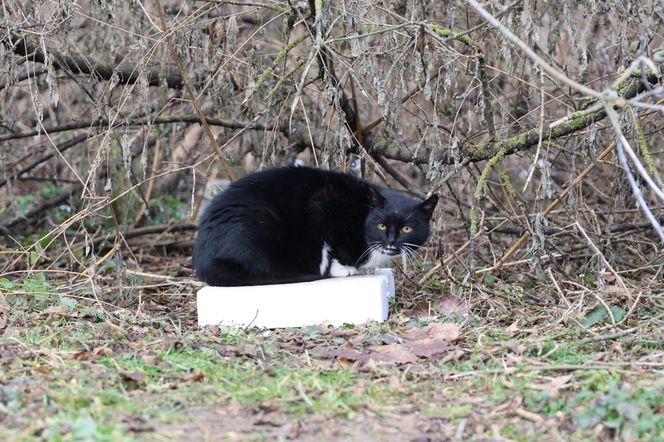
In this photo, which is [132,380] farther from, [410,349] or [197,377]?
[410,349]

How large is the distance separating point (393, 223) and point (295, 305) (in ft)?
2.56

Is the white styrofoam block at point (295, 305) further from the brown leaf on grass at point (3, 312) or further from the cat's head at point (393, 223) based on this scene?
the brown leaf on grass at point (3, 312)

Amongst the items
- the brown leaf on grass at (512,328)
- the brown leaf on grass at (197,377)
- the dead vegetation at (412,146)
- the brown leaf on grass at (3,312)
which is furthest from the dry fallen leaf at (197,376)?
the brown leaf on grass at (512,328)

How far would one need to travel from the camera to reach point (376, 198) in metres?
4.86

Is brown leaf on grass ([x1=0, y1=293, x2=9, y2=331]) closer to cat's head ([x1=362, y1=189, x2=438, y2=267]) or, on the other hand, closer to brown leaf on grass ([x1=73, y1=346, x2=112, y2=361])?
brown leaf on grass ([x1=73, y1=346, x2=112, y2=361])

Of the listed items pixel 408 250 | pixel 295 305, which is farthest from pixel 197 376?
pixel 408 250

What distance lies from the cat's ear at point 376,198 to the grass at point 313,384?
76 centimetres

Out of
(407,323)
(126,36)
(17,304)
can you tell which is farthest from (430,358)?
(126,36)

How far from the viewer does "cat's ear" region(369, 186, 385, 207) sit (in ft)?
15.9

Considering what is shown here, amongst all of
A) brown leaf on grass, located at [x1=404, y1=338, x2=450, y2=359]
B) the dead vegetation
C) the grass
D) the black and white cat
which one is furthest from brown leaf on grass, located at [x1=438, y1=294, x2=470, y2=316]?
brown leaf on grass, located at [x1=404, y1=338, x2=450, y2=359]

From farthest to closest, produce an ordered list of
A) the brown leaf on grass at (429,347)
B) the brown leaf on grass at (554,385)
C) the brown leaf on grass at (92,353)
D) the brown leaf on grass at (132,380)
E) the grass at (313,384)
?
1. the brown leaf on grass at (429,347)
2. the brown leaf on grass at (92,353)
3. the brown leaf on grass at (132,380)
4. the brown leaf on grass at (554,385)
5. the grass at (313,384)

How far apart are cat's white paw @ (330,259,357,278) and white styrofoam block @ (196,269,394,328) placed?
17.9 inches

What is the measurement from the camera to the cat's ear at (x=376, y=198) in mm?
4848

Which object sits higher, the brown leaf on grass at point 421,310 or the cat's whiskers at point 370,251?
the cat's whiskers at point 370,251
